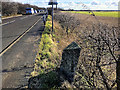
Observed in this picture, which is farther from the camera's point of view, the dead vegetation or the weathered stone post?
the dead vegetation

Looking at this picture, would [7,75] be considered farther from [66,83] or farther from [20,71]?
[66,83]

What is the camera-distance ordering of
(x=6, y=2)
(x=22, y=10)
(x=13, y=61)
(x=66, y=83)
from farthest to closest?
(x=22, y=10) < (x=6, y=2) < (x=13, y=61) < (x=66, y=83)

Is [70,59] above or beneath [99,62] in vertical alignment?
above

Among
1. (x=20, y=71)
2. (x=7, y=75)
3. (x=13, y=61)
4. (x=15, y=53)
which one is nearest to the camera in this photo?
(x=7, y=75)

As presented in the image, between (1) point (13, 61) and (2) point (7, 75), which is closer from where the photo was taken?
(2) point (7, 75)

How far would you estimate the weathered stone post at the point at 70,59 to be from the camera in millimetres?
2856

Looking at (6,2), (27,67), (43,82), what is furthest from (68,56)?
(6,2)

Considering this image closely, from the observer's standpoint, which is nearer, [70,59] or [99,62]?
[70,59]

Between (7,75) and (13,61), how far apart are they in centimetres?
98

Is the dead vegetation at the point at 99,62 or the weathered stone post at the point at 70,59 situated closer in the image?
the weathered stone post at the point at 70,59

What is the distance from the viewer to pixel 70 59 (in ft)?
9.67

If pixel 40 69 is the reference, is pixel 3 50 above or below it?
above

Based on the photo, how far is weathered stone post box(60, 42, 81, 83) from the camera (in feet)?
9.37

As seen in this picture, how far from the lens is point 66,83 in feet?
9.39
